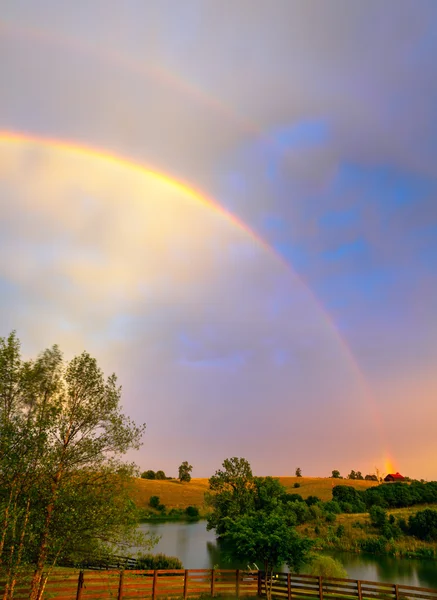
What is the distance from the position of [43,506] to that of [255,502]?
39689 mm

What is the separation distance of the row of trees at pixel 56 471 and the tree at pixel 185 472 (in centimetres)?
16189

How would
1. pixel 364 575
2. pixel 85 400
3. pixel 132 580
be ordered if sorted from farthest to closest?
pixel 364 575 < pixel 132 580 < pixel 85 400

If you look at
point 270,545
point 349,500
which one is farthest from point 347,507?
point 270,545

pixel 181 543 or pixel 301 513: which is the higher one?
pixel 301 513

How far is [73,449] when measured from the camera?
1769 cm

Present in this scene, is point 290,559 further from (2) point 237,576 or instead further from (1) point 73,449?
(1) point 73,449

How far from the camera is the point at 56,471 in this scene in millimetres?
17125

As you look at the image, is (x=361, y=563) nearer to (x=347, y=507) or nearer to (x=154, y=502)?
(x=347, y=507)

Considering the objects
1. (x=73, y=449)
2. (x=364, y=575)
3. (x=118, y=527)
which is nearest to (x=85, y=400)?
(x=73, y=449)

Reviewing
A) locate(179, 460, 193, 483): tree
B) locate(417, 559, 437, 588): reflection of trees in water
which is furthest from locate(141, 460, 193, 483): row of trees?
locate(417, 559, 437, 588): reflection of trees in water

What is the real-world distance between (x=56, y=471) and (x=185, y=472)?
165m

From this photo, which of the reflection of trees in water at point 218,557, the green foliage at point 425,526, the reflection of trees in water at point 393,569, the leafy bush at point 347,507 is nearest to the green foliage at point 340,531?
the reflection of trees in water at point 393,569

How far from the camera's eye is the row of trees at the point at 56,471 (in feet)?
52.2

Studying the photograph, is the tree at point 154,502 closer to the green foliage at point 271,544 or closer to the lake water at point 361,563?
the lake water at point 361,563
